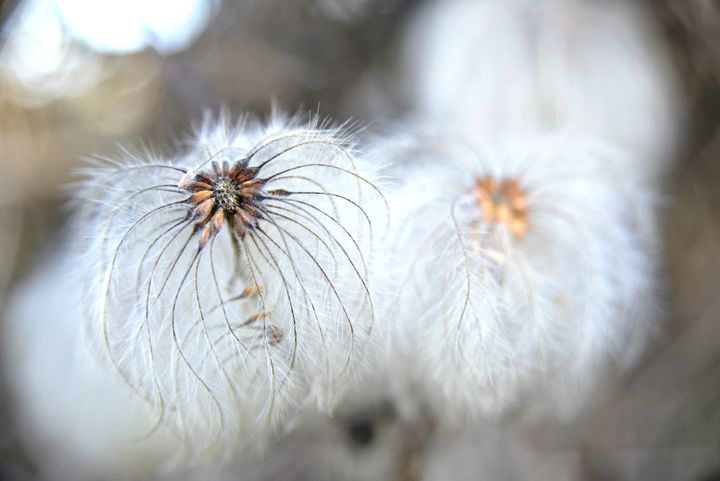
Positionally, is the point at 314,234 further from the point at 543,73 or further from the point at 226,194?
the point at 543,73

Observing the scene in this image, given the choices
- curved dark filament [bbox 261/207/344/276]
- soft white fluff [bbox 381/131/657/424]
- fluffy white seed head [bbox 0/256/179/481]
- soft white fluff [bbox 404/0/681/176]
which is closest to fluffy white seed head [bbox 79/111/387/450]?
curved dark filament [bbox 261/207/344/276]

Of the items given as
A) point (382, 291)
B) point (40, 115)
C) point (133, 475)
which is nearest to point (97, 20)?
point (40, 115)

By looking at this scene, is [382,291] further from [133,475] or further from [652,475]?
[652,475]

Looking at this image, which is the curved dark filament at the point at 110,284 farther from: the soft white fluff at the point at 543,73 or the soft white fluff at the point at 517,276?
the soft white fluff at the point at 543,73

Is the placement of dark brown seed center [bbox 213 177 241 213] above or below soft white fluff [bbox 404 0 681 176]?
below

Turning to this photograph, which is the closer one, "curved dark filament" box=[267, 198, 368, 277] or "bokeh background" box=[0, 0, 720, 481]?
"curved dark filament" box=[267, 198, 368, 277]

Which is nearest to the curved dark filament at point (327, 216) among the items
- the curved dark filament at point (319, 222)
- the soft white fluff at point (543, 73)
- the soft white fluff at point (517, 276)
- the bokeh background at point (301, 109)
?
the curved dark filament at point (319, 222)

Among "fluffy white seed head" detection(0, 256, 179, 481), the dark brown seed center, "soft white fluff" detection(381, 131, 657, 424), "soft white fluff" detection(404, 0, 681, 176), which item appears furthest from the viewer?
"soft white fluff" detection(404, 0, 681, 176)

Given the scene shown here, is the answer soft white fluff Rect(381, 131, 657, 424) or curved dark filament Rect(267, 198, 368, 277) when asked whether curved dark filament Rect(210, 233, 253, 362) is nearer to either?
curved dark filament Rect(267, 198, 368, 277)
